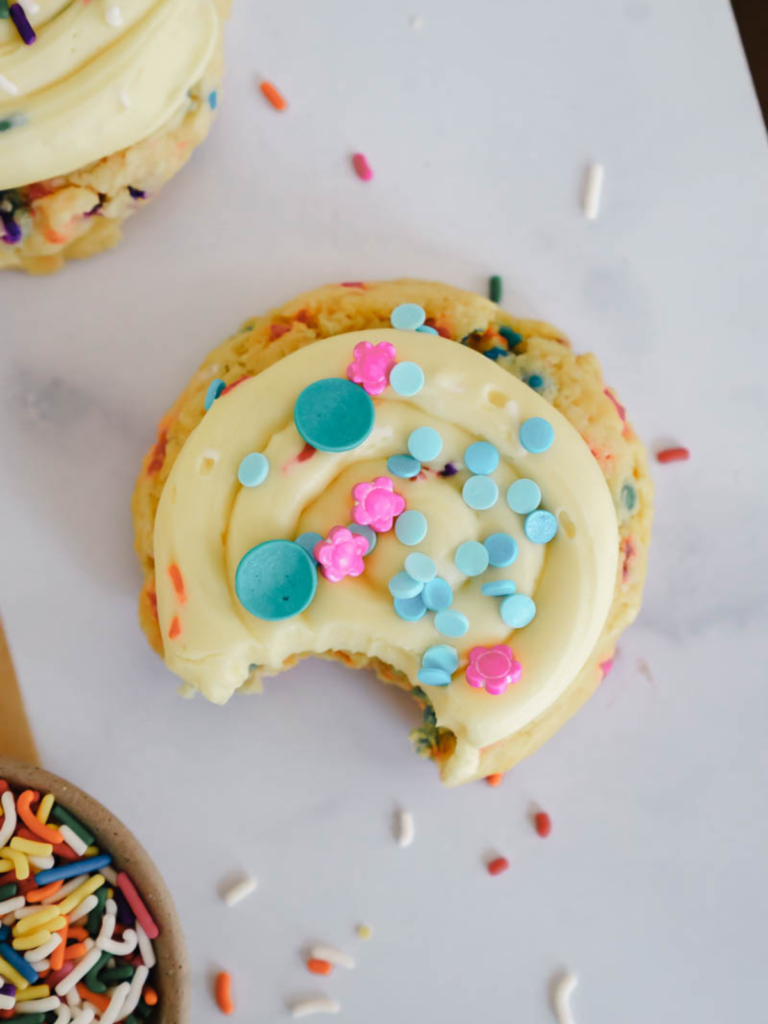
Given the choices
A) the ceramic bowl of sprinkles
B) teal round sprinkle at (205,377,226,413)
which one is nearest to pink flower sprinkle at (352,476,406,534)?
teal round sprinkle at (205,377,226,413)

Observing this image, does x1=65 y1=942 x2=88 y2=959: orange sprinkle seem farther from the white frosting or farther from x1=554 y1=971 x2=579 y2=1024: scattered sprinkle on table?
x1=554 y1=971 x2=579 y2=1024: scattered sprinkle on table

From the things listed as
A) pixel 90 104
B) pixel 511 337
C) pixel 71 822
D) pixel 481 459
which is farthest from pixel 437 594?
pixel 90 104

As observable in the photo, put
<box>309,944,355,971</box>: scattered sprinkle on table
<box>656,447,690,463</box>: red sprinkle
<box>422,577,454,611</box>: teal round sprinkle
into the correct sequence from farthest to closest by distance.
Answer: <box>656,447,690,463</box>: red sprinkle
<box>309,944,355,971</box>: scattered sprinkle on table
<box>422,577,454,611</box>: teal round sprinkle

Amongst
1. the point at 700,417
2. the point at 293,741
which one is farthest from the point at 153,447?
the point at 700,417

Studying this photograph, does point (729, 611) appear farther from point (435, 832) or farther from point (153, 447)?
point (153, 447)

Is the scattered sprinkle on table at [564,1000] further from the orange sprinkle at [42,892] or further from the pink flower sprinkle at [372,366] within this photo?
the pink flower sprinkle at [372,366]
